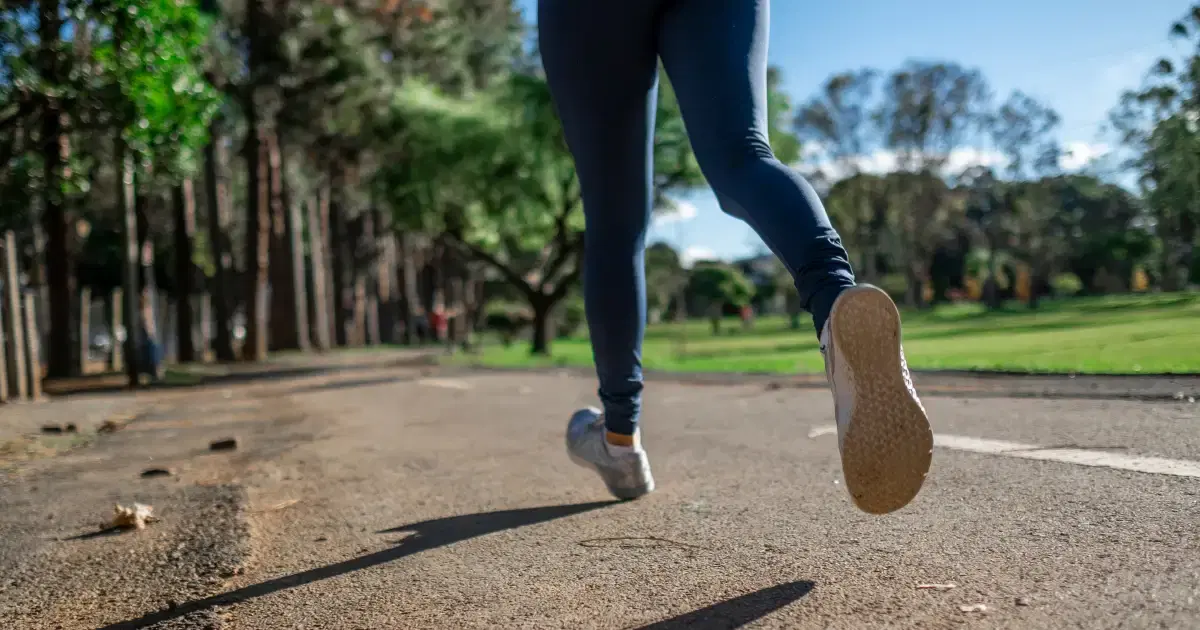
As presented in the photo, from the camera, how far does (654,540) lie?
87.2 inches

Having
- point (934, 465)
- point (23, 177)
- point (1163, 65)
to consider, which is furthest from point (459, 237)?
point (934, 465)

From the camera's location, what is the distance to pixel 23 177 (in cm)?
1242

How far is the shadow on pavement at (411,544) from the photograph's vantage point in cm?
190

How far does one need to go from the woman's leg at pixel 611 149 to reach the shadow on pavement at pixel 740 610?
1.01 meters

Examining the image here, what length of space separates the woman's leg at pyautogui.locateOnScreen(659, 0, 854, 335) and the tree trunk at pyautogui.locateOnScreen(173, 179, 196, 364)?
25639 millimetres

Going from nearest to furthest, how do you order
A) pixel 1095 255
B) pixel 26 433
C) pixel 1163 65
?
pixel 1163 65
pixel 26 433
pixel 1095 255

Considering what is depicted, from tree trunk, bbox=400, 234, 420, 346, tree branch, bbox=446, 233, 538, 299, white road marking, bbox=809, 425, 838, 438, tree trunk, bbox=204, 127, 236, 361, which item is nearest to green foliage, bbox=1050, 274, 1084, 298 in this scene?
white road marking, bbox=809, 425, 838, 438

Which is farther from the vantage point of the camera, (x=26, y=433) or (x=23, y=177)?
(x=23, y=177)

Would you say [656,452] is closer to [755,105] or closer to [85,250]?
[755,105]

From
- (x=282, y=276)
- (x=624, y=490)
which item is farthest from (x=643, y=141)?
(x=282, y=276)

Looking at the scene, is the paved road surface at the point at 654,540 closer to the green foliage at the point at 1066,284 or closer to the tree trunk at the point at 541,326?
the green foliage at the point at 1066,284

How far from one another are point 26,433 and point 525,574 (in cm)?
590

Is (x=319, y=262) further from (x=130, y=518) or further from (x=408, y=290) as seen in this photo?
(x=130, y=518)

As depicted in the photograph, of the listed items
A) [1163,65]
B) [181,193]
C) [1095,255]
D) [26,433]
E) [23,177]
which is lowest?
[26,433]
